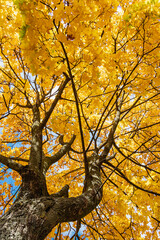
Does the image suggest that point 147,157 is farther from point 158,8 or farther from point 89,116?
point 158,8

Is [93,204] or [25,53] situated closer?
[25,53]

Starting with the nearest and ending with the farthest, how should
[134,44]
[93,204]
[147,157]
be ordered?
1. [93,204]
2. [134,44]
3. [147,157]

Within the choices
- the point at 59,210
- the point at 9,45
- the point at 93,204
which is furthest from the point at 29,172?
the point at 9,45

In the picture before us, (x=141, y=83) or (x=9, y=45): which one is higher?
(x=9, y=45)

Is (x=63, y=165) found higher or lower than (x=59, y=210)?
higher

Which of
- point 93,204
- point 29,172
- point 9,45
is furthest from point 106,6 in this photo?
point 9,45

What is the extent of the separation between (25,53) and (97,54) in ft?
2.33

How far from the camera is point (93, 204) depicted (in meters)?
1.53

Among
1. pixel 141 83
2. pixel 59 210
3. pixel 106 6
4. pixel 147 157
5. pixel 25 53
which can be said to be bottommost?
pixel 59 210

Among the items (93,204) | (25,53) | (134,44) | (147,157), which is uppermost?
(147,157)

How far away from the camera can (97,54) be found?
4.85 feet

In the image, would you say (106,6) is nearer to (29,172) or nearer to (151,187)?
(29,172)

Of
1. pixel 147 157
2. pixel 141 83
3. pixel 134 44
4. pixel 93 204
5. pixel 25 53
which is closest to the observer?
pixel 25 53

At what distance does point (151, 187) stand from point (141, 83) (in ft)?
5.40
